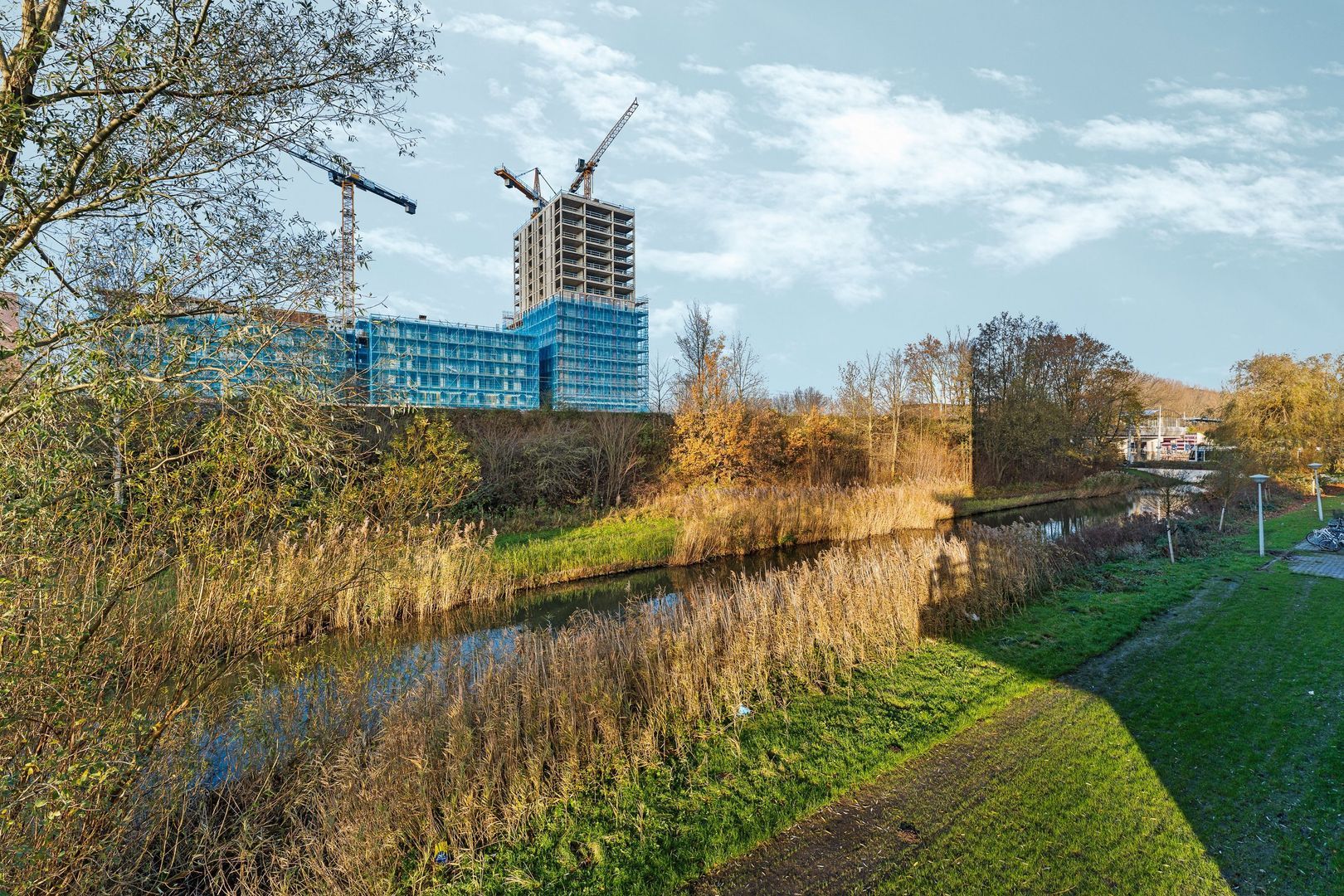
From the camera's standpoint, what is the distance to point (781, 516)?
14.9 metres

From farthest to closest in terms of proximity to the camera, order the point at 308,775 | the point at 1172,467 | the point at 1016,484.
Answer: the point at 1172,467 → the point at 1016,484 → the point at 308,775

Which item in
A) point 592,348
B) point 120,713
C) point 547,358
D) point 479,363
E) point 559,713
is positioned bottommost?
point 559,713

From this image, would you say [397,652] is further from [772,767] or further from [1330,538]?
[1330,538]

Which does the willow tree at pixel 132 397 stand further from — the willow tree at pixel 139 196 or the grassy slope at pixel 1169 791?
the grassy slope at pixel 1169 791

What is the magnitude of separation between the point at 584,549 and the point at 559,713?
25.7ft

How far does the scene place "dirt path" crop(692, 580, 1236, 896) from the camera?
307 centimetres

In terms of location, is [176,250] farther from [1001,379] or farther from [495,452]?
[1001,379]

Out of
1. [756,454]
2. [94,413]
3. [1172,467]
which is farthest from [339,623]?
[1172,467]

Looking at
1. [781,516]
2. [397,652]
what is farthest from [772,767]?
[781,516]

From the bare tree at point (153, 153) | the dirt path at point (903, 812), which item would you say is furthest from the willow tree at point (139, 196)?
the dirt path at point (903, 812)

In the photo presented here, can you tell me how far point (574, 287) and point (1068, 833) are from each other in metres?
81.9

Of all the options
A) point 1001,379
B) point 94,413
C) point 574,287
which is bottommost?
point 94,413

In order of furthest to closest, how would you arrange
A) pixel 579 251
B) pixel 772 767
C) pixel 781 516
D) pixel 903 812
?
pixel 579 251 < pixel 781 516 < pixel 772 767 < pixel 903 812

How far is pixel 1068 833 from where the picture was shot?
3303mm
